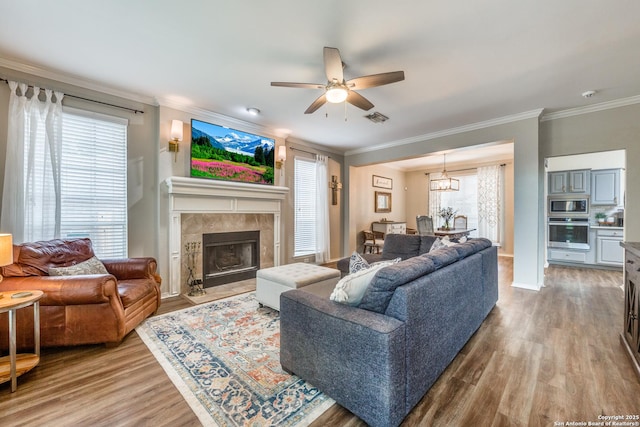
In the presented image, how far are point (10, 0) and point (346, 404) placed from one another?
3.64m

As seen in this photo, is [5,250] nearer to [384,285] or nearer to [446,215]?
[384,285]

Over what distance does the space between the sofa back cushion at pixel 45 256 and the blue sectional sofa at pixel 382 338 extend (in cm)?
245

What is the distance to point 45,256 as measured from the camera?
101 inches

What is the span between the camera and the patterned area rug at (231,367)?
1.58 metres

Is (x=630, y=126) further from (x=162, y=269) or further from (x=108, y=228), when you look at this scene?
(x=108, y=228)

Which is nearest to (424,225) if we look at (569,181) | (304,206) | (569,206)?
(304,206)

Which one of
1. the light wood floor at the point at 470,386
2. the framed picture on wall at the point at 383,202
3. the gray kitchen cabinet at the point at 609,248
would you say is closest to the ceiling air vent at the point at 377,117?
the light wood floor at the point at 470,386

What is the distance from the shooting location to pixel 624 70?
2.83m

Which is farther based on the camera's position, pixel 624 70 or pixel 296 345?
pixel 624 70

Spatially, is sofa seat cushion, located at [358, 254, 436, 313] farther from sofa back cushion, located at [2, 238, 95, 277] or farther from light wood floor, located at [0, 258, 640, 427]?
→ sofa back cushion, located at [2, 238, 95, 277]

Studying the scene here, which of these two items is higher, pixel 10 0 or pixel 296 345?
pixel 10 0

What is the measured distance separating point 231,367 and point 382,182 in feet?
21.9

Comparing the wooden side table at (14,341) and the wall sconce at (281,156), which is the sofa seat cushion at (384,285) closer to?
the wooden side table at (14,341)

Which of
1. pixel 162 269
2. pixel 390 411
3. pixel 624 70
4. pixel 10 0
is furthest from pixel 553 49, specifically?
pixel 162 269
